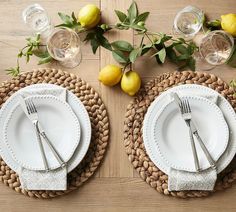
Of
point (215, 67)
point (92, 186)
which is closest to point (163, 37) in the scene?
point (215, 67)

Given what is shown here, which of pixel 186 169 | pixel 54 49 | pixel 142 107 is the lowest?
pixel 186 169

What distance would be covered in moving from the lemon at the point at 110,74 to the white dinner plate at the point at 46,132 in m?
0.11

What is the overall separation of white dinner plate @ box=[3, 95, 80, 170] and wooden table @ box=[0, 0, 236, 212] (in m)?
0.09

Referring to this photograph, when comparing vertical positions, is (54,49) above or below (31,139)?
above

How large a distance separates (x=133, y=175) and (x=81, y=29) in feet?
1.22

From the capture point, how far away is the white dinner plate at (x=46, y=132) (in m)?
1.04

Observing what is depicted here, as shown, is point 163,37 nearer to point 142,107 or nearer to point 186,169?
point 142,107

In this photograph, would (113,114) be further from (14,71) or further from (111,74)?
(14,71)

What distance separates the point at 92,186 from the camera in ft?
3.54

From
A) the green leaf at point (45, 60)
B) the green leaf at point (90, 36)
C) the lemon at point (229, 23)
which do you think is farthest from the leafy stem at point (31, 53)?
the lemon at point (229, 23)

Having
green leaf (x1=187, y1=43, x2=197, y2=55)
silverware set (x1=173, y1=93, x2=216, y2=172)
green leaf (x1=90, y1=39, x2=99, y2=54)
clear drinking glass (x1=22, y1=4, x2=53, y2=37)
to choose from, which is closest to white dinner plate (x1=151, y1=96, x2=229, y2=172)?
silverware set (x1=173, y1=93, x2=216, y2=172)

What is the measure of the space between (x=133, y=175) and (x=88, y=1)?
439mm

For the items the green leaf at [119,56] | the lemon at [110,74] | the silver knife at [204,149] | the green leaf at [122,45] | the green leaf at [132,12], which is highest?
the green leaf at [132,12]

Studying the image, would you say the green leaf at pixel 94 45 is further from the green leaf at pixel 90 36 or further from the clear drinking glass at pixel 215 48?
the clear drinking glass at pixel 215 48
